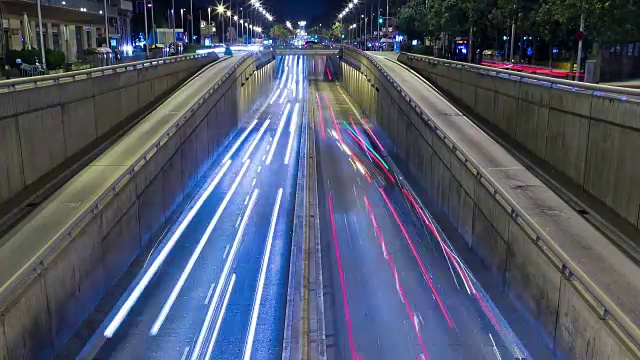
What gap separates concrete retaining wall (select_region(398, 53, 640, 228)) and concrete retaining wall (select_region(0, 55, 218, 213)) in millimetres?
12420

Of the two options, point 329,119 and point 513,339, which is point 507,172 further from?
point 329,119

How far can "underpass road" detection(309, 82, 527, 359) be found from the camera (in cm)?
1217

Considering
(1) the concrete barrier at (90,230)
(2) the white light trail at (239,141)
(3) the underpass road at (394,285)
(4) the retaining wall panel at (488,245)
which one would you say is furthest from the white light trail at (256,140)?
(4) the retaining wall panel at (488,245)

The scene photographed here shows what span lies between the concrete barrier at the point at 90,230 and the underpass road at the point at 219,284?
2.71 feet

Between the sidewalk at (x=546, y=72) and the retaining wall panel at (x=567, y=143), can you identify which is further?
the sidewalk at (x=546, y=72)

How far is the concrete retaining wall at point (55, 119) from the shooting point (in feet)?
44.1

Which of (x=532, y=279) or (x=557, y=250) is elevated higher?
(x=557, y=250)

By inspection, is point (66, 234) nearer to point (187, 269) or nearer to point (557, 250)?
point (187, 269)

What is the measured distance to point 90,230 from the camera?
1312 cm

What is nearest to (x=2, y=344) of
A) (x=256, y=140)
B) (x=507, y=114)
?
(x=507, y=114)

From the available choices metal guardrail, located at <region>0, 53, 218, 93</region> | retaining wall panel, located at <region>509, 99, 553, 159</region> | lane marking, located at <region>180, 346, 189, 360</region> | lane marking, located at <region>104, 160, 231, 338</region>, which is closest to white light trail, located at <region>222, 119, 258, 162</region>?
metal guardrail, located at <region>0, 53, 218, 93</region>

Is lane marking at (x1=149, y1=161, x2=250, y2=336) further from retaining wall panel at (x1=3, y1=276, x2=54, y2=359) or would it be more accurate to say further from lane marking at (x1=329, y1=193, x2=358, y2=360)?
lane marking at (x1=329, y1=193, x2=358, y2=360)

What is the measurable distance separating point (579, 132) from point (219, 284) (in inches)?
363

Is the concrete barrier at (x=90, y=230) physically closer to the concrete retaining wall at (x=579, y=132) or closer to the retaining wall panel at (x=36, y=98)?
the retaining wall panel at (x=36, y=98)
